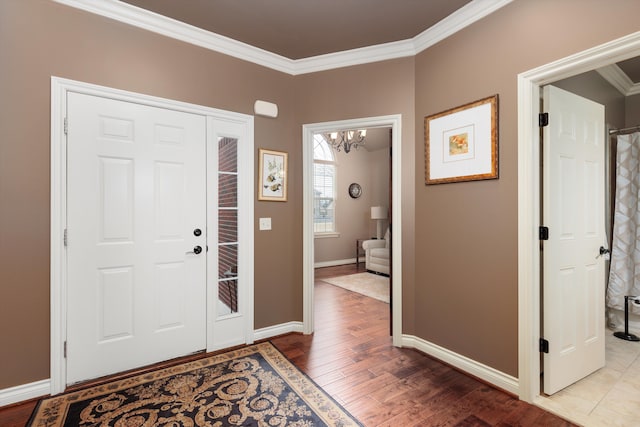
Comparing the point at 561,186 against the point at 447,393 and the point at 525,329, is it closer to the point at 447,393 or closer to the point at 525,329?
the point at 525,329

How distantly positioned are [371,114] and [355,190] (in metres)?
4.34

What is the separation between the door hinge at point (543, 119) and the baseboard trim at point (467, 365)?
1.71m

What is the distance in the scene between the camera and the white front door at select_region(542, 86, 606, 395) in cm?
196

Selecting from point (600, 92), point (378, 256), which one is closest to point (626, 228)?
point (600, 92)

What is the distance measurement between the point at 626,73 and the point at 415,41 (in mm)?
2219

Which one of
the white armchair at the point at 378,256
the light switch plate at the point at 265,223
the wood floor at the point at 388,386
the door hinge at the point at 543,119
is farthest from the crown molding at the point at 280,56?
the white armchair at the point at 378,256

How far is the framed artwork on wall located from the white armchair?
129 inches

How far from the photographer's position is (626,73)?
9.51ft

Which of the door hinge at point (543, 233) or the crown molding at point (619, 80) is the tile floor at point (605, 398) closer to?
the door hinge at point (543, 233)

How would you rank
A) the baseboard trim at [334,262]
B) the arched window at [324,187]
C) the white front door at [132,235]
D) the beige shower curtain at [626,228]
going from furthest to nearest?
1. the arched window at [324,187]
2. the baseboard trim at [334,262]
3. the beige shower curtain at [626,228]
4. the white front door at [132,235]

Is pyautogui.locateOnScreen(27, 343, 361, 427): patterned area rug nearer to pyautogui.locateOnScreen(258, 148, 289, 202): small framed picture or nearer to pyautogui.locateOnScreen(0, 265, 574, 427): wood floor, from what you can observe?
pyautogui.locateOnScreen(0, 265, 574, 427): wood floor

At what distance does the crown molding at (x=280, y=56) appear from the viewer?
2.12 meters

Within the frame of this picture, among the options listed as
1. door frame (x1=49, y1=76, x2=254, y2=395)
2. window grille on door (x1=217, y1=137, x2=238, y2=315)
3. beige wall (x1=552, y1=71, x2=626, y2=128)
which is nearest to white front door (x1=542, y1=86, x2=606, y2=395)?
beige wall (x1=552, y1=71, x2=626, y2=128)

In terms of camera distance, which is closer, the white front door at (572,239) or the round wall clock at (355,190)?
the white front door at (572,239)
